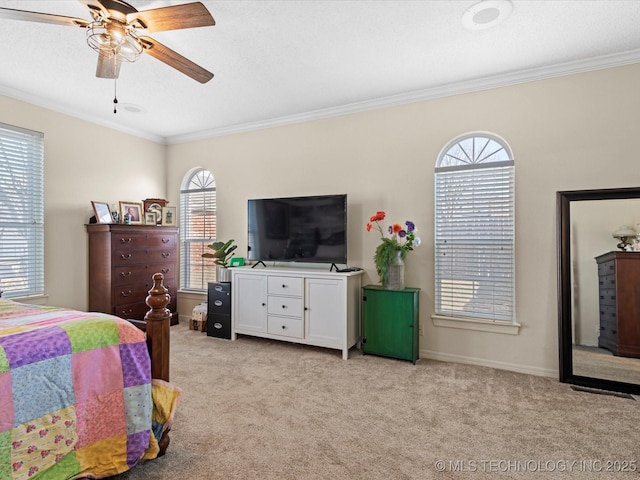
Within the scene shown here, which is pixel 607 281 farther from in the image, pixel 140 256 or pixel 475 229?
pixel 140 256

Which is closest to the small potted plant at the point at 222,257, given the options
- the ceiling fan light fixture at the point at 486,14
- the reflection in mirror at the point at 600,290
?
the ceiling fan light fixture at the point at 486,14

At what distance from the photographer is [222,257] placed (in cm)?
443

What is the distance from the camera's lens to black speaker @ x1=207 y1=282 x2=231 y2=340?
13.7ft

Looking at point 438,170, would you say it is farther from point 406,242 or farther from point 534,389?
point 534,389

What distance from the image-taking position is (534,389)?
280 cm

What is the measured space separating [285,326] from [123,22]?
2.93 meters

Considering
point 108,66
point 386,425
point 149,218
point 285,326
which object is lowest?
point 386,425

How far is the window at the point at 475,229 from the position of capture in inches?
128

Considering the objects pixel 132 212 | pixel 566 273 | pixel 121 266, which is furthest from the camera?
pixel 132 212

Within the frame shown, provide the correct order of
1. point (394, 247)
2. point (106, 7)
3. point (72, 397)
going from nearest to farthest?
point (72, 397)
point (106, 7)
point (394, 247)

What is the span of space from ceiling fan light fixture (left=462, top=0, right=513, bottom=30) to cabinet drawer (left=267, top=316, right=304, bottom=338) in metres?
2.96

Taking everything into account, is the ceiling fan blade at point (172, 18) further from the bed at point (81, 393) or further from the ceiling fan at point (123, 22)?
the bed at point (81, 393)

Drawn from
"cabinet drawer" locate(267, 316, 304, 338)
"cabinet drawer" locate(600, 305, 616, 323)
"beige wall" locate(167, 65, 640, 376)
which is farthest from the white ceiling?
"cabinet drawer" locate(267, 316, 304, 338)

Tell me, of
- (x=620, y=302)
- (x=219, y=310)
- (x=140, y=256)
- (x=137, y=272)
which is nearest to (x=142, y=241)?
(x=140, y=256)
